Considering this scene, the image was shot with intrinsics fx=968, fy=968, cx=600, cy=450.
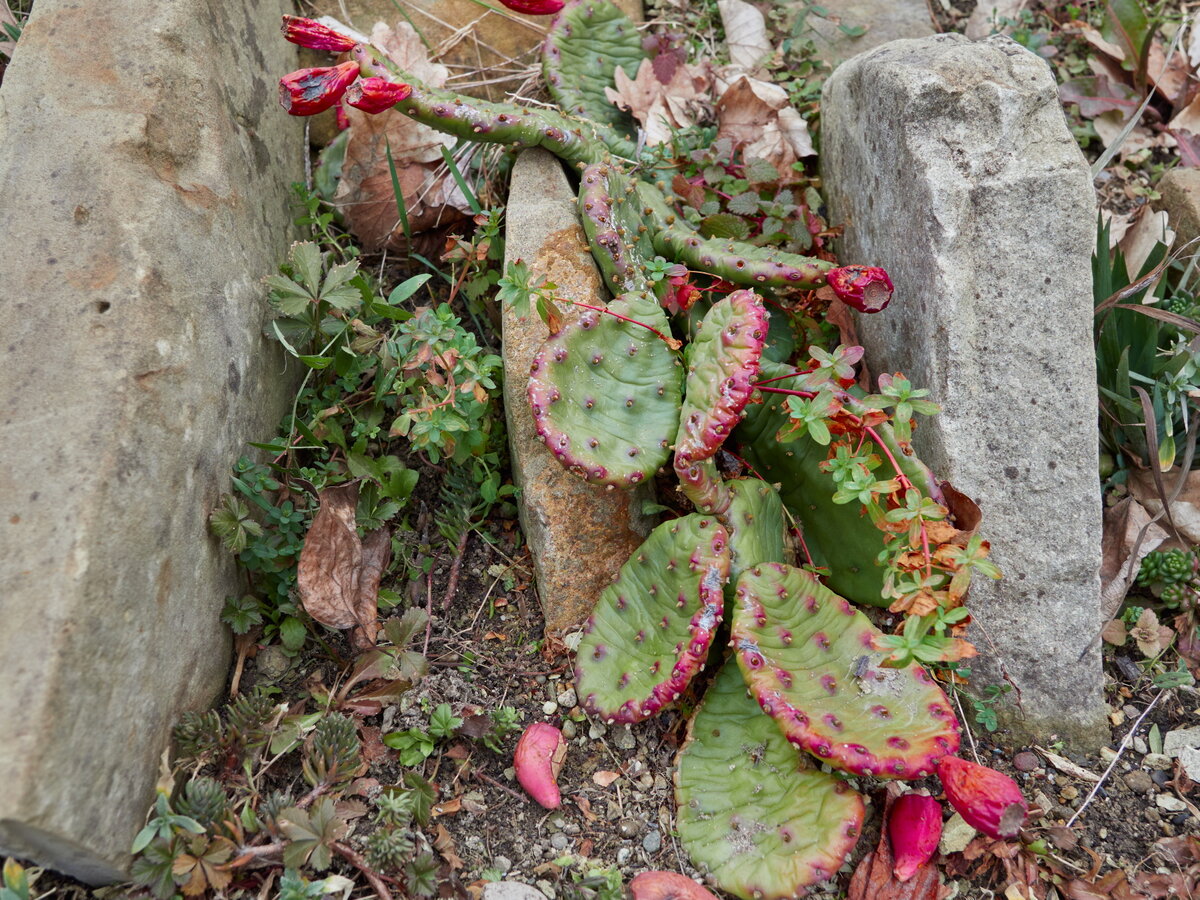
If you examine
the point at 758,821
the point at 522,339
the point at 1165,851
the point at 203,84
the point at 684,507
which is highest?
the point at 203,84

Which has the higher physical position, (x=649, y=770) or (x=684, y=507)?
(x=684, y=507)

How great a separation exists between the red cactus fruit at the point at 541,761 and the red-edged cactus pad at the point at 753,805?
0.95ft

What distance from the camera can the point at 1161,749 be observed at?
8.15ft

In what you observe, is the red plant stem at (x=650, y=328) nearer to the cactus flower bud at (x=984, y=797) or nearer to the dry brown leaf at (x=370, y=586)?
the dry brown leaf at (x=370, y=586)

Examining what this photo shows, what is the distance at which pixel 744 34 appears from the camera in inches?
141

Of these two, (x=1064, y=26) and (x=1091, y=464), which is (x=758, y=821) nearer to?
(x=1091, y=464)

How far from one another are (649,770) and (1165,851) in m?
1.22

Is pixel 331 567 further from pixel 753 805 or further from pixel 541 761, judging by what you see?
pixel 753 805

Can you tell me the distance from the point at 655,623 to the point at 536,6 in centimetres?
186

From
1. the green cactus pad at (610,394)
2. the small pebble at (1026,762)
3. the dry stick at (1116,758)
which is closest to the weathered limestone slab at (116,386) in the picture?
the green cactus pad at (610,394)

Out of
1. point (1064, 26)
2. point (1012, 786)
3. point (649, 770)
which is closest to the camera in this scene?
point (1012, 786)

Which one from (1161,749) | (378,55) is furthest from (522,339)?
(1161,749)

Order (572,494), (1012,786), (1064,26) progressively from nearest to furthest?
1. (1012,786)
2. (572,494)
3. (1064,26)

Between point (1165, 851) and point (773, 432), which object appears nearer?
point (1165, 851)
